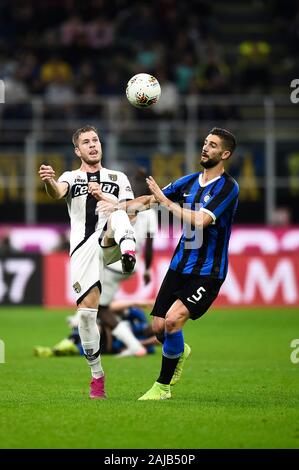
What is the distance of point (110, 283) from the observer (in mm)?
14109

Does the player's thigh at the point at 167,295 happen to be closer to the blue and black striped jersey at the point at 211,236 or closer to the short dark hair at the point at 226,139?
the blue and black striped jersey at the point at 211,236

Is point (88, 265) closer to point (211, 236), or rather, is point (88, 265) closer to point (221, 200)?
point (211, 236)

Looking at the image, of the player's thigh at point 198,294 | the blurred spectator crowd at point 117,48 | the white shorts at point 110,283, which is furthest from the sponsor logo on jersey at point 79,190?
the blurred spectator crowd at point 117,48

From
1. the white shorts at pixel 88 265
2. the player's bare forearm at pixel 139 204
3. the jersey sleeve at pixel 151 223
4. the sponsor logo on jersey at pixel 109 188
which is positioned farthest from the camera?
the jersey sleeve at pixel 151 223

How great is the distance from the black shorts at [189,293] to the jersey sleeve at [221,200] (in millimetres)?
572

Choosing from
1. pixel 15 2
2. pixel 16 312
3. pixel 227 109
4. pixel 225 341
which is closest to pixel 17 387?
pixel 225 341

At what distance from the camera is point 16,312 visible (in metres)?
A: 20.5

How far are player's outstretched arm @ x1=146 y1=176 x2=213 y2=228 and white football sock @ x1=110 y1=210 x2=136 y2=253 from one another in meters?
0.36

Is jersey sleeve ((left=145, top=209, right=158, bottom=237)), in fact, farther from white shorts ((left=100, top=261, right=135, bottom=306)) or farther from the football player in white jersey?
the football player in white jersey

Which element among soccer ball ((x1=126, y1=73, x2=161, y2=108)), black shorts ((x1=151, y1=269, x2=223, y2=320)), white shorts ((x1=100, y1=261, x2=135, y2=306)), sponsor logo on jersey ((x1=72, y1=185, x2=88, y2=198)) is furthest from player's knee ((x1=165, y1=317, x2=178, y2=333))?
white shorts ((x1=100, y1=261, x2=135, y2=306))

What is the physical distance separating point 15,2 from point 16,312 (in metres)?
10.3

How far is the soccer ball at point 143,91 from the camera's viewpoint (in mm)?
9812

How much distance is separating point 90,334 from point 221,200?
1628mm
